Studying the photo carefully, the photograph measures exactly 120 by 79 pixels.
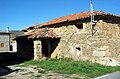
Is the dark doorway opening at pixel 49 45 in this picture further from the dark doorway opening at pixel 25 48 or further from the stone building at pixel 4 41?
the stone building at pixel 4 41

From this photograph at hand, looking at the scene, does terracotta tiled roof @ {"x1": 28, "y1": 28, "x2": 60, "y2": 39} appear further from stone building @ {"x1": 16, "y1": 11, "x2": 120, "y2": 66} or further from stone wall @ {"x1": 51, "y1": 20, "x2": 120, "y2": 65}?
stone wall @ {"x1": 51, "y1": 20, "x2": 120, "y2": 65}

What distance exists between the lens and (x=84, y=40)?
16.4 m

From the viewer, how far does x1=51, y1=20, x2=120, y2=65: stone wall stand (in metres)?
15.4

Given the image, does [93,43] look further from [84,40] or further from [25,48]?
[25,48]

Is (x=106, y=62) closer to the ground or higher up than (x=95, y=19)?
closer to the ground

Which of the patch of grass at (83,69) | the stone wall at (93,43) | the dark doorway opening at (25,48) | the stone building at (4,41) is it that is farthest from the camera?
the stone building at (4,41)

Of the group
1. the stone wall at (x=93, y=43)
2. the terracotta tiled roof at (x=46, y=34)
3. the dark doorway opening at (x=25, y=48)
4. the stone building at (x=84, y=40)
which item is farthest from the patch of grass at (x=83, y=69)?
the dark doorway opening at (x=25, y=48)

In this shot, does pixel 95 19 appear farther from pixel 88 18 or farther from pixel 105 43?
pixel 105 43

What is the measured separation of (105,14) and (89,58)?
354 centimetres

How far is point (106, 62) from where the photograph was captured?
15.1m

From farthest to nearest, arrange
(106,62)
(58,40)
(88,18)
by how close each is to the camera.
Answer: (58,40)
(88,18)
(106,62)

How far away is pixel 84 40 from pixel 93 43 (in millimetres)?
881

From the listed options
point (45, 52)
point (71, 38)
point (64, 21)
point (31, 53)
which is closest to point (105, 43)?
point (71, 38)

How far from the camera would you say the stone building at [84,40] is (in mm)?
15477
